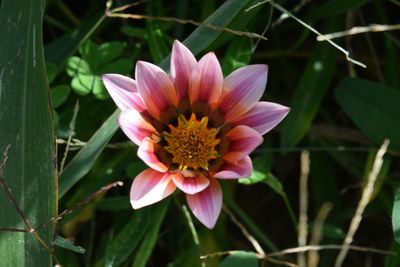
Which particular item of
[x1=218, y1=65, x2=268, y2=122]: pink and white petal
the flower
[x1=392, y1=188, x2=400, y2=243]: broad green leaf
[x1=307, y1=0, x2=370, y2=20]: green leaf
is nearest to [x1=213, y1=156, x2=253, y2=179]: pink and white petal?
the flower

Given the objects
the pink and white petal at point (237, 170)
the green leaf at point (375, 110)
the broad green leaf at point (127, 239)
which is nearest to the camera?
the pink and white petal at point (237, 170)

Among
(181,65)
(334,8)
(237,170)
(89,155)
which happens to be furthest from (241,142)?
(334,8)

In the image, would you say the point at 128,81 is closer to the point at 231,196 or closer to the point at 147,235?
the point at 147,235

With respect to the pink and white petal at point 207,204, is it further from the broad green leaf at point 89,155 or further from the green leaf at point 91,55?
the green leaf at point 91,55

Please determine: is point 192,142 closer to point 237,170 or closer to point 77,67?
point 237,170

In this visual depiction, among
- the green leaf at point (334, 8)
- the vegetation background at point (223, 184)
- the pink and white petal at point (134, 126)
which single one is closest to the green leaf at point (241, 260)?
the vegetation background at point (223, 184)

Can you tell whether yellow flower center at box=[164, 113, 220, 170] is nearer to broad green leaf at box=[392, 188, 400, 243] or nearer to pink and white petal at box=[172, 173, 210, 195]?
pink and white petal at box=[172, 173, 210, 195]

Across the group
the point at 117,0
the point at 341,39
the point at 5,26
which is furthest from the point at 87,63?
the point at 341,39
